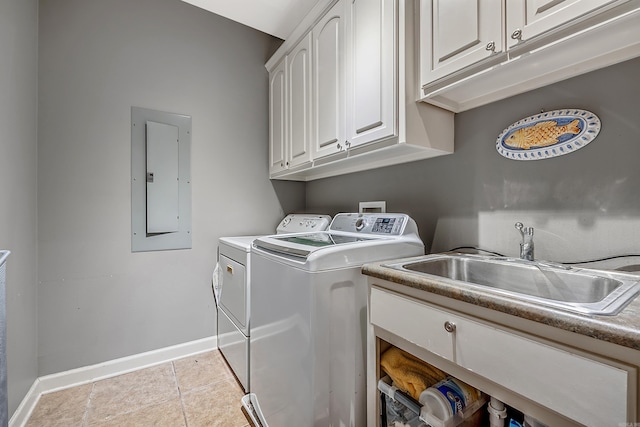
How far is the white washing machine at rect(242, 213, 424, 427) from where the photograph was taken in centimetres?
104

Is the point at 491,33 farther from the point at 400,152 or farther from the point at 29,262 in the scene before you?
the point at 29,262

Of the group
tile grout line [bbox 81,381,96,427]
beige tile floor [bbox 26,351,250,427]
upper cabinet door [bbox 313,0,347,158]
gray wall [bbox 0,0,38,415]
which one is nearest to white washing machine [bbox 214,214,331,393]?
beige tile floor [bbox 26,351,250,427]

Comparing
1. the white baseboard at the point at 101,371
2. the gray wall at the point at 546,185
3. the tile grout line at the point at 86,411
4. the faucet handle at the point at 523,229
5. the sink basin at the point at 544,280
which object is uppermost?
the gray wall at the point at 546,185

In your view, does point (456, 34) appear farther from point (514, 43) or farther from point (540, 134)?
point (540, 134)

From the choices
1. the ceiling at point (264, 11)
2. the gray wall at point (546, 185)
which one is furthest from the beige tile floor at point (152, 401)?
the ceiling at point (264, 11)

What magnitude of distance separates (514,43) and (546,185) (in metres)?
0.57

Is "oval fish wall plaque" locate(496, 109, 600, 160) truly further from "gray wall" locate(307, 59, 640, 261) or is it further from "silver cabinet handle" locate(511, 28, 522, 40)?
"silver cabinet handle" locate(511, 28, 522, 40)

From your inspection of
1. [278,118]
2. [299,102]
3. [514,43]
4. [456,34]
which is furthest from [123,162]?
[514,43]

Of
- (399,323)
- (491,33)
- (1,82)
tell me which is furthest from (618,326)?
(1,82)

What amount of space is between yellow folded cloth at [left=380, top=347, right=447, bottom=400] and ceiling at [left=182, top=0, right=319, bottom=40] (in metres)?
2.37

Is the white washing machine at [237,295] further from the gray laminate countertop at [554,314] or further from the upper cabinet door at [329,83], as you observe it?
the gray laminate countertop at [554,314]

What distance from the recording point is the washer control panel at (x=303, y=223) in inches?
80.8

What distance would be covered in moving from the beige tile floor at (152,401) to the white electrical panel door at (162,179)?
1.04m

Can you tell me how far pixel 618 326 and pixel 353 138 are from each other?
124 centimetres
